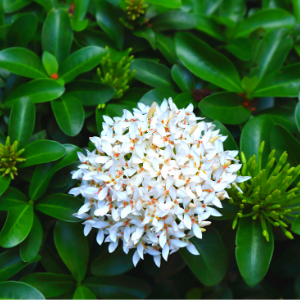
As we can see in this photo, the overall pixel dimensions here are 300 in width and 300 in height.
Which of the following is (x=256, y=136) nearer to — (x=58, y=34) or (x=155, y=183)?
(x=155, y=183)

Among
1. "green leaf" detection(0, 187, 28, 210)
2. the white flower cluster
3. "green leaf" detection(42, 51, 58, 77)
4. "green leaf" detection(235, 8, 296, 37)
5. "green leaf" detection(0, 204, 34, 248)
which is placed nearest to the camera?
the white flower cluster

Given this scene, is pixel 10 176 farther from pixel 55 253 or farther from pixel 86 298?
pixel 86 298

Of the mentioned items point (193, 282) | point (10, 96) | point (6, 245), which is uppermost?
point (10, 96)

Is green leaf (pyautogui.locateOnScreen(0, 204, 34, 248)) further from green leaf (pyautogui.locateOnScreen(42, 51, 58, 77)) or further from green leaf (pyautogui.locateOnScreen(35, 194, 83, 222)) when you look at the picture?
green leaf (pyautogui.locateOnScreen(42, 51, 58, 77))

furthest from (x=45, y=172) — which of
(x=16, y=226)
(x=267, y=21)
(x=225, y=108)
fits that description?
(x=267, y=21)

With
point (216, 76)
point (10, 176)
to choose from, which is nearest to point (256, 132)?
point (216, 76)

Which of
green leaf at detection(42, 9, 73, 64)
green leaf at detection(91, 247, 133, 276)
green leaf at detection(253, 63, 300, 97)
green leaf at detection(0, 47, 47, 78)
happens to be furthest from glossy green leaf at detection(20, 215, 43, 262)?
green leaf at detection(253, 63, 300, 97)
